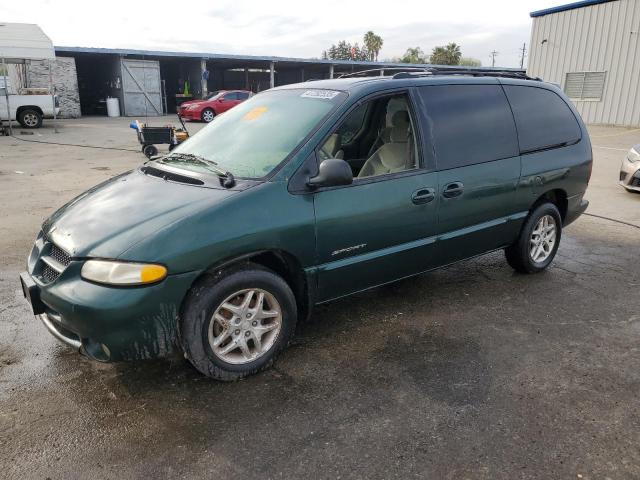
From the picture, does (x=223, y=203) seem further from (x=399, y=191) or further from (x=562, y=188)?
(x=562, y=188)

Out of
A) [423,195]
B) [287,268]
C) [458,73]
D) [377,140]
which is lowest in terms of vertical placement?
[287,268]

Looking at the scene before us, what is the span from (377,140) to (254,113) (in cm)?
110

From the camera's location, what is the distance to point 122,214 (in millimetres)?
2941

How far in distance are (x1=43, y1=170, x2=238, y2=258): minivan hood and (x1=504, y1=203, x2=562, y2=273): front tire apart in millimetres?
2870

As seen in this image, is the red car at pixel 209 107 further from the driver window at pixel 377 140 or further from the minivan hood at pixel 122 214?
the minivan hood at pixel 122 214

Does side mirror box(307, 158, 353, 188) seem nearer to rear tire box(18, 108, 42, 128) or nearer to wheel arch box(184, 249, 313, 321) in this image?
wheel arch box(184, 249, 313, 321)

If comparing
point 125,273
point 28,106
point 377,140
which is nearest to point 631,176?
point 377,140

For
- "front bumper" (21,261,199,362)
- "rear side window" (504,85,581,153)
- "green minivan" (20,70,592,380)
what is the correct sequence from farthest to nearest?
"rear side window" (504,85,581,153), "green minivan" (20,70,592,380), "front bumper" (21,261,199,362)

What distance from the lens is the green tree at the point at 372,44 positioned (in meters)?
76.8

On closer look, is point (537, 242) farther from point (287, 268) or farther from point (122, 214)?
point (122, 214)

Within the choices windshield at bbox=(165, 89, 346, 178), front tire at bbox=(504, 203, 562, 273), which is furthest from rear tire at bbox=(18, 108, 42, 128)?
front tire at bbox=(504, 203, 562, 273)

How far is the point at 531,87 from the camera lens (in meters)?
4.55

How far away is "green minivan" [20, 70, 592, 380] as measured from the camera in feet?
8.83

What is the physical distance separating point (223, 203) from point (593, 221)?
5783 mm
